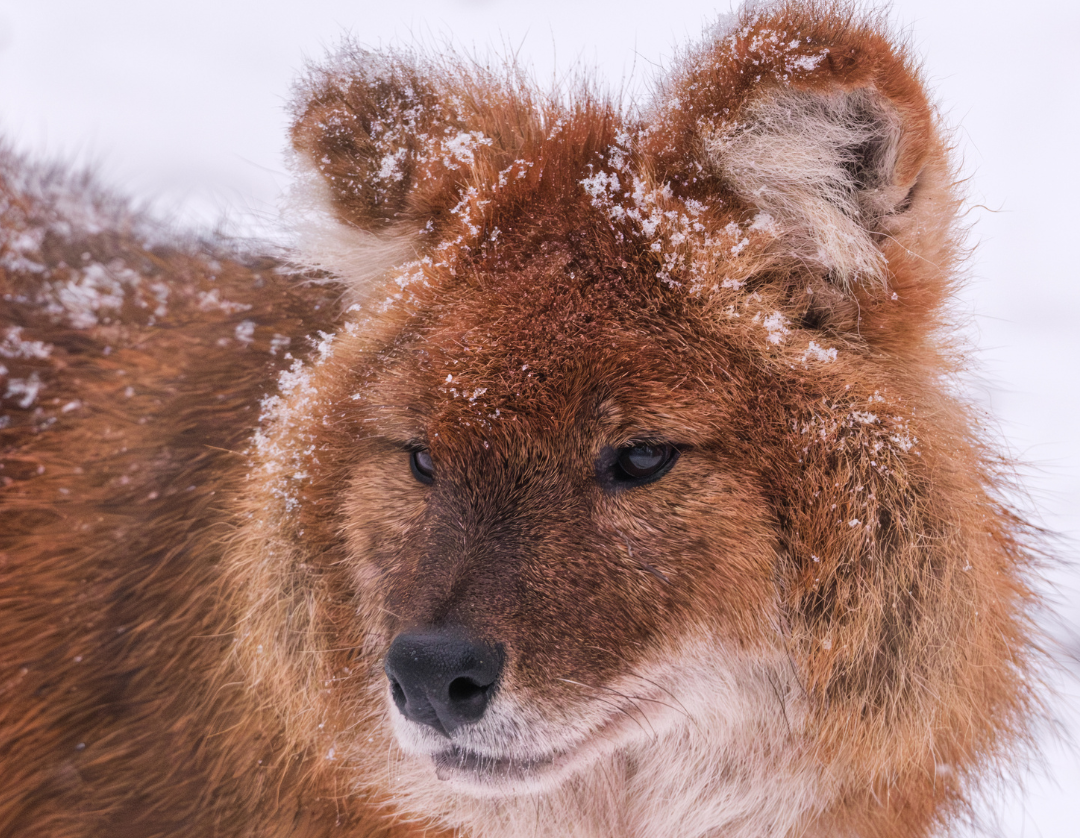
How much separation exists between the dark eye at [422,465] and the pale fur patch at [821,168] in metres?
0.98

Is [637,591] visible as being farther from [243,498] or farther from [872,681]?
[243,498]

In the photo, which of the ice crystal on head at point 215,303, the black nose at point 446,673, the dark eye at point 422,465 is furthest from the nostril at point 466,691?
the ice crystal on head at point 215,303

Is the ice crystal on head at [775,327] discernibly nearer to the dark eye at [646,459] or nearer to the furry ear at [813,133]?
the furry ear at [813,133]

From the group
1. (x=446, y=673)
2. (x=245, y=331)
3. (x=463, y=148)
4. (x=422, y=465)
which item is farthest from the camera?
(x=245, y=331)

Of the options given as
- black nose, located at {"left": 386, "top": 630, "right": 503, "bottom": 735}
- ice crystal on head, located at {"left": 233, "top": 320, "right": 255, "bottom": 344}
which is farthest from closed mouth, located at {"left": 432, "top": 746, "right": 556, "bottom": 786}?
ice crystal on head, located at {"left": 233, "top": 320, "right": 255, "bottom": 344}

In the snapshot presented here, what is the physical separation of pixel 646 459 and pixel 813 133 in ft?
2.58

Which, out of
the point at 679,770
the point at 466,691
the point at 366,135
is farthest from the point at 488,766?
the point at 366,135

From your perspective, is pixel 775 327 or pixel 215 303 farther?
pixel 215 303

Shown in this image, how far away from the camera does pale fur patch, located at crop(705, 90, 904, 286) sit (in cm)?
173

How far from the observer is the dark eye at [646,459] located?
1.92m

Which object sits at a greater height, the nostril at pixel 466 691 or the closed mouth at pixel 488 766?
the nostril at pixel 466 691

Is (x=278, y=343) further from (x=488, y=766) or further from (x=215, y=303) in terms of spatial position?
(x=488, y=766)

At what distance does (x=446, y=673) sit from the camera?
1.72m

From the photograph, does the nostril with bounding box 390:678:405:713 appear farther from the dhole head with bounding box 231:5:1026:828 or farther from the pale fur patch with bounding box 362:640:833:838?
the pale fur patch with bounding box 362:640:833:838
